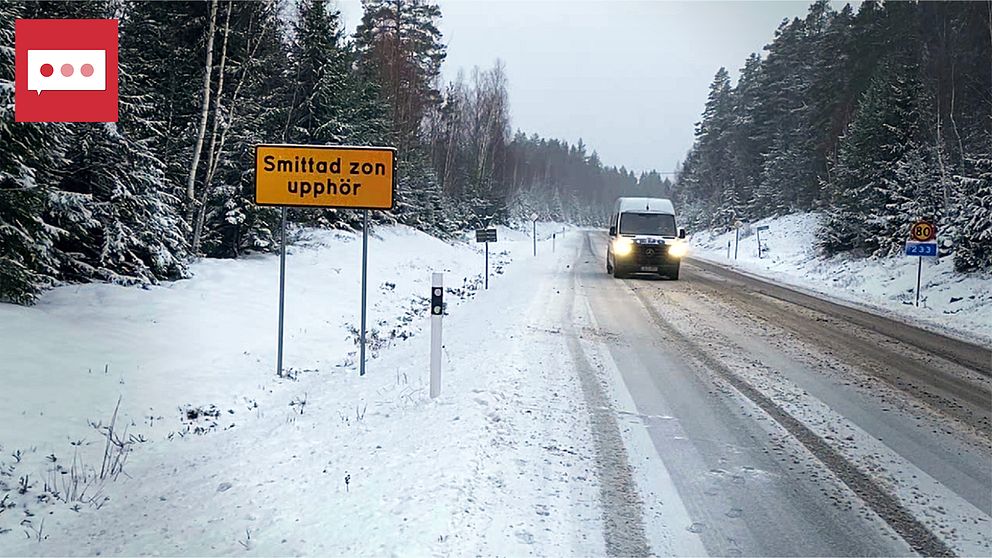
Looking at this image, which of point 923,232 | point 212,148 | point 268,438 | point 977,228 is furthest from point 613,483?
point 977,228

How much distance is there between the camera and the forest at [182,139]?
29.9ft

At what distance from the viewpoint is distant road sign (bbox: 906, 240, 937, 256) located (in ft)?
54.1

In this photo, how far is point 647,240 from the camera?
20828 mm

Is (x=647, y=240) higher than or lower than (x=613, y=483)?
higher

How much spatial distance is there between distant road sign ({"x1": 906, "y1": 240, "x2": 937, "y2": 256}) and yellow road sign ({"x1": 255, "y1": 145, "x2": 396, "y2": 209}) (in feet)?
47.3

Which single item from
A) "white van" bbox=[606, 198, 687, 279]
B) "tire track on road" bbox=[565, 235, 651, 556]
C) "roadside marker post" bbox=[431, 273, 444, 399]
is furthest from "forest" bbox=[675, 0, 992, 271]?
"roadside marker post" bbox=[431, 273, 444, 399]

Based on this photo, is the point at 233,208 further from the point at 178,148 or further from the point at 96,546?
the point at 96,546

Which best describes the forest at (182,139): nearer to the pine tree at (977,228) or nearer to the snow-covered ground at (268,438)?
the snow-covered ground at (268,438)

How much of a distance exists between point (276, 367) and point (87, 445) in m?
3.09

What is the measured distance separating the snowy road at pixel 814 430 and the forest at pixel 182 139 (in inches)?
321

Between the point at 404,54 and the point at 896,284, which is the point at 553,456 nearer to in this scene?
the point at 896,284

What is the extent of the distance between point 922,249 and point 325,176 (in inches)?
605

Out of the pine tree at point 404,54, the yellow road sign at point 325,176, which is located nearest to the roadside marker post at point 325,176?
the yellow road sign at point 325,176

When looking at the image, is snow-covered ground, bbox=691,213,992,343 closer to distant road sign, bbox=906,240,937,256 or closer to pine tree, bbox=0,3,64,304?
distant road sign, bbox=906,240,937,256
